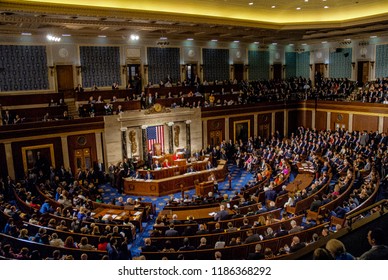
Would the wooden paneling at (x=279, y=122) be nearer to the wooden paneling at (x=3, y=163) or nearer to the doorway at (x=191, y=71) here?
the doorway at (x=191, y=71)

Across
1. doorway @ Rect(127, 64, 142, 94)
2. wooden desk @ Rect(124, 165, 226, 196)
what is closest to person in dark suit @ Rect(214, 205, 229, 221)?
wooden desk @ Rect(124, 165, 226, 196)

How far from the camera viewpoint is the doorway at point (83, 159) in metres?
18.9

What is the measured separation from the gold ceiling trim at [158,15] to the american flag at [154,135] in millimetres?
6279

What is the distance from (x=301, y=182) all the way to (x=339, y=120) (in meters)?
11.1

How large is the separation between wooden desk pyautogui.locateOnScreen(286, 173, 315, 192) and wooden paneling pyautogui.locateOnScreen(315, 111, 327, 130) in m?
9.92

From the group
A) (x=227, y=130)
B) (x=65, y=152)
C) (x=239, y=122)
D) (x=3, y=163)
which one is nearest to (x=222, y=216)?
(x=65, y=152)

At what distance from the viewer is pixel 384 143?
63.5 ft

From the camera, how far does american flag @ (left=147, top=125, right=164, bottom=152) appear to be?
20.6m

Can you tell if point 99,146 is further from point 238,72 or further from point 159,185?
point 238,72

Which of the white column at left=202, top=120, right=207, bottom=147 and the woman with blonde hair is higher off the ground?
the woman with blonde hair

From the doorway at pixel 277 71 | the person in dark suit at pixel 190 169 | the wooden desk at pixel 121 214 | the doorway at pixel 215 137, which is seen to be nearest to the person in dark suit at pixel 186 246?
the wooden desk at pixel 121 214

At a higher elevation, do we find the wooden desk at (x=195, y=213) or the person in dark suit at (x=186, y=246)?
the person in dark suit at (x=186, y=246)

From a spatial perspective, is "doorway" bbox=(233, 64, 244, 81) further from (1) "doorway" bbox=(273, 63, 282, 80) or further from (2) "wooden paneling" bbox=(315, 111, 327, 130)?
(2) "wooden paneling" bbox=(315, 111, 327, 130)

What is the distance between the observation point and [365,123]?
22641 millimetres
